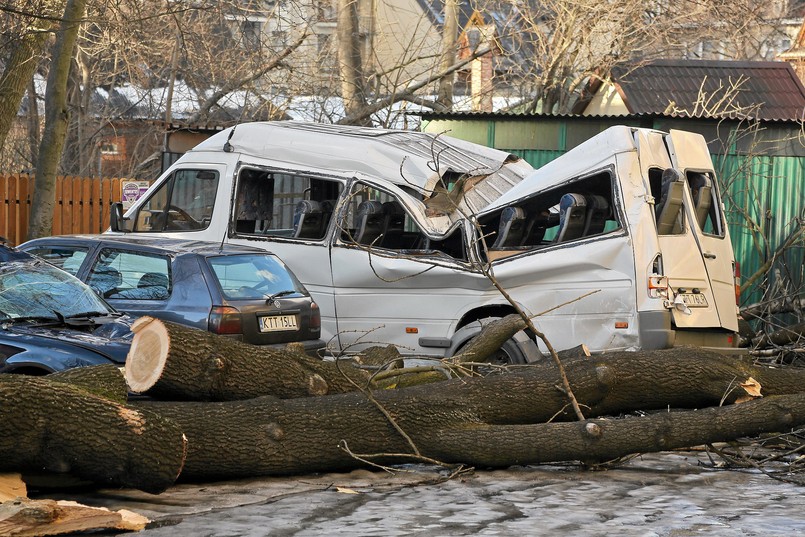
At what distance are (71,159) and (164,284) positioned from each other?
20895 millimetres

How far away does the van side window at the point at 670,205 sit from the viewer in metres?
10.2

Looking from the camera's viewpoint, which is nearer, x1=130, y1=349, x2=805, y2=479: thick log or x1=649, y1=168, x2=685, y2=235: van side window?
x1=130, y1=349, x2=805, y2=479: thick log

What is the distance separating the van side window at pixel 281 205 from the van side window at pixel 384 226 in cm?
29

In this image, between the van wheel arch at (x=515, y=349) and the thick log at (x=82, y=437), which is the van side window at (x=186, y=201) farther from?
the thick log at (x=82, y=437)

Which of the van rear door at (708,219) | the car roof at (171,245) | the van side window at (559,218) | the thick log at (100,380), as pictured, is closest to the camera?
the thick log at (100,380)

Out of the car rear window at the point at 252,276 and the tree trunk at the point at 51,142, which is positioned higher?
the tree trunk at the point at 51,142

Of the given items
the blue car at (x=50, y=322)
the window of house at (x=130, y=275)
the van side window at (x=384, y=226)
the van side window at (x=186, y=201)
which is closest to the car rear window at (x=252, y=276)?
the window of house at (x=130, y=275)

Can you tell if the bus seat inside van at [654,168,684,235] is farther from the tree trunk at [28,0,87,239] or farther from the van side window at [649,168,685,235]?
the tree trunk at [28,0,87,239]

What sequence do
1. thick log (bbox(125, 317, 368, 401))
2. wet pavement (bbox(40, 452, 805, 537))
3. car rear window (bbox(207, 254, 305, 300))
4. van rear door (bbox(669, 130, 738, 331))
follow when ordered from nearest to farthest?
wet pavement (bbox(40, 452, 805, 537)) → thick log (bbox(125, 317, 368, 401)) → car rear window (bbox(207, 254, 305, 300)) → van rear door (bbox(669, 130, 738, 331))

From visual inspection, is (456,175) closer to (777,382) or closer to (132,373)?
(777,382)

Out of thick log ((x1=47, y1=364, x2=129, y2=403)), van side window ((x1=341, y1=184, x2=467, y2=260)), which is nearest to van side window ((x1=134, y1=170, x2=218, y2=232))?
van side window ((x1=341, y1=184, x2=467, y2=260))

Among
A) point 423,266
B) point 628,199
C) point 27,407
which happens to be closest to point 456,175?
point 423,266

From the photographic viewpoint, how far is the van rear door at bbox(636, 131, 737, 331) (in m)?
9.99

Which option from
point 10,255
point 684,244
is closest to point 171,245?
point 10,255
